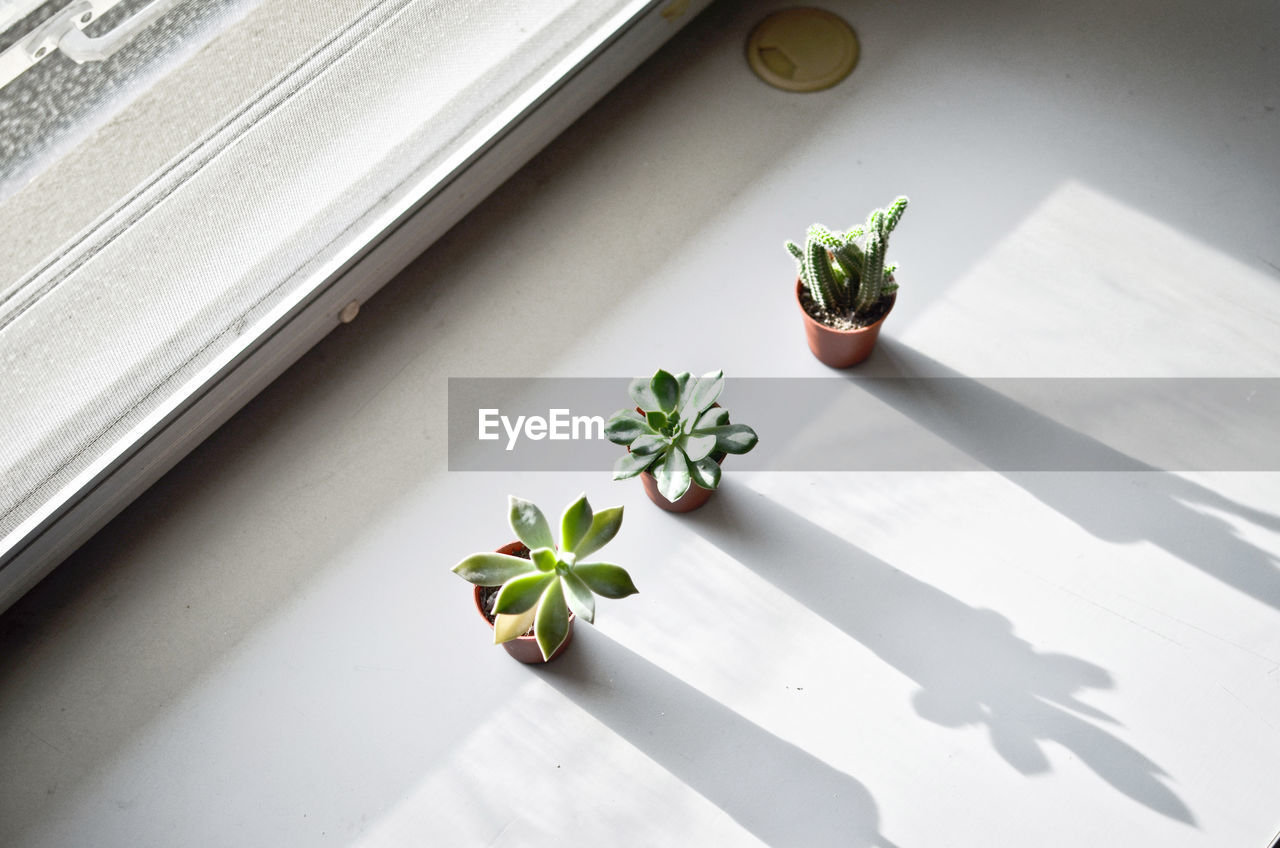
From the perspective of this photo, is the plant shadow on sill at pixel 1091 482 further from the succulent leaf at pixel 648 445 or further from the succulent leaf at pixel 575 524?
the succulent leaf at pixel 575 524

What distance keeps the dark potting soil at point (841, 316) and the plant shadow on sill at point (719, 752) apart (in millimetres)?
649

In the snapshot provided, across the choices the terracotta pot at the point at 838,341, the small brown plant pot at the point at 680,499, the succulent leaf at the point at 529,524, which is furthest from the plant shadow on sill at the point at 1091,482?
the succulent leaf at the point at 529,524

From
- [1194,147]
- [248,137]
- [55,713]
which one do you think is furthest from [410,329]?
[1194,147]

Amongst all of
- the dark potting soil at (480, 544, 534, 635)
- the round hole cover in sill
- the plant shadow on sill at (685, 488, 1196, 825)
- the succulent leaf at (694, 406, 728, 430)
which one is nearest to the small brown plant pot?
the plant shadow on sill at (685, 488, 1196, 825)

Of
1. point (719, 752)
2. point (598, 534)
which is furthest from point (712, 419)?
point (719, 752)

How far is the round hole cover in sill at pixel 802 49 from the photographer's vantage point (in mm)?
2215

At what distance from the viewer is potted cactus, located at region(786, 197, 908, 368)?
5.64 ft

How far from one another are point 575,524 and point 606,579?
9cm

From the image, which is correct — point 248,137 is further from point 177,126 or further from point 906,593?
point 906,593

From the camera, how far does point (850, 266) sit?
1.78 m

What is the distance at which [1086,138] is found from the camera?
7.04ft

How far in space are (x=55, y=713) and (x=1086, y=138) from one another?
2.11 metres

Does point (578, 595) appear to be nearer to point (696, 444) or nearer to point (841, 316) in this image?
point (696, 444)

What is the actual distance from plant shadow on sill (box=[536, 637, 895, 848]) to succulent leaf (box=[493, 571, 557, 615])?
1.00 feet
